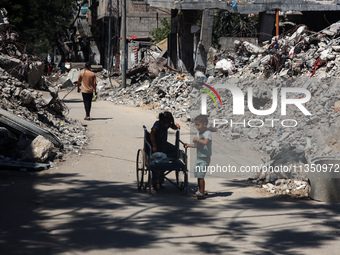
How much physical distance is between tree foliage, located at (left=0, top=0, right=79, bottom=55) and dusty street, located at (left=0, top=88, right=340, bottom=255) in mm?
20309

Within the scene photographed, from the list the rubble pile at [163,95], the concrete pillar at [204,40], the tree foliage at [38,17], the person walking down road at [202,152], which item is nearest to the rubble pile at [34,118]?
the person walking down road at [202,152]

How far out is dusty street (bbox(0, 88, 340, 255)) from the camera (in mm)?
4914

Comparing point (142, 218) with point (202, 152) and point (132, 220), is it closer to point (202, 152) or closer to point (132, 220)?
point (132, 220)

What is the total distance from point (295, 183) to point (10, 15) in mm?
22836

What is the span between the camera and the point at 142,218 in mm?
5867

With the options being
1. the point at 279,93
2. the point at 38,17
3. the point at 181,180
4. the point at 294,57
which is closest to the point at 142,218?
the point at 181,180

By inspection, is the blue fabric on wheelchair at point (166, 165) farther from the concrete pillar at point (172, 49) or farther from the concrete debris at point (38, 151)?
the concrete pillar at point (172, 49)

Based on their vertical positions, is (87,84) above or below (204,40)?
below

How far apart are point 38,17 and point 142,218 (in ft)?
105

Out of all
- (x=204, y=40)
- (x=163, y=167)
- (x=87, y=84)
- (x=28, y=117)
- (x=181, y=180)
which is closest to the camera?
(x=163, y=167)

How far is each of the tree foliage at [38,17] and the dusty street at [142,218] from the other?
20.3m

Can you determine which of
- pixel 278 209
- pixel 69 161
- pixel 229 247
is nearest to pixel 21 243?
pixel 229 247

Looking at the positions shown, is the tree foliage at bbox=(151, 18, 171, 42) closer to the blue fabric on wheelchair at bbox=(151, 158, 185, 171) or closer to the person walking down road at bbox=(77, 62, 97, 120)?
the person walking down road at bbox=(77, 62, 97, 120)

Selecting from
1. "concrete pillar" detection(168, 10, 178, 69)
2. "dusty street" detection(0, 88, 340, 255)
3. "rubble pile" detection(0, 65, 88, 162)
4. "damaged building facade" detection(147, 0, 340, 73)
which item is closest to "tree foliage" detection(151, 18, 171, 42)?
"concrete pillar" detection(168, 10, 178, 69)
